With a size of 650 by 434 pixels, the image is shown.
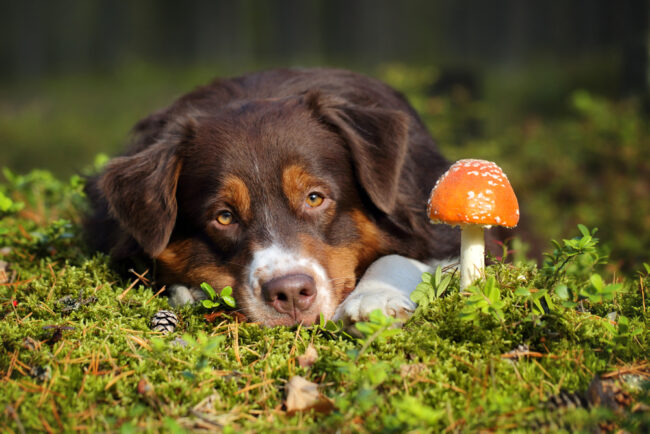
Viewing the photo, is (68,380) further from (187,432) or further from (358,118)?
(358,118)

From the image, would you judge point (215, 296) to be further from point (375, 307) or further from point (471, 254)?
point (471, 254)

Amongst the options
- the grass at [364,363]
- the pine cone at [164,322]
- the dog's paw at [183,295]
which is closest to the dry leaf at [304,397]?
the grass at [364,363]

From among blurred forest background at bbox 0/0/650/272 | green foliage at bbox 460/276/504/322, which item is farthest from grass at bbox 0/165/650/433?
blurred forest background at bbox 0/0/650/272

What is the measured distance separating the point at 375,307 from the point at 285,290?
47 cm

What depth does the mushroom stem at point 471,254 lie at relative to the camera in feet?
9.25

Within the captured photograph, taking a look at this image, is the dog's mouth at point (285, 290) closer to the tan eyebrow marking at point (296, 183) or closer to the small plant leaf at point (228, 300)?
the small plant leaf at point (228, 300)

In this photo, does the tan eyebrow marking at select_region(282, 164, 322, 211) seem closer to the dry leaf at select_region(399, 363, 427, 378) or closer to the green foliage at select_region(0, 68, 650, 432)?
the green foliage at select_region(0, 68, 650, 432)

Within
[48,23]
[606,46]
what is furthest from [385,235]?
[48,23]

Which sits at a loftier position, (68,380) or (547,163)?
(68,380)

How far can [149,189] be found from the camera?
3.69 m

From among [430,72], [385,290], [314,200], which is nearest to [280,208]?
[314,200]

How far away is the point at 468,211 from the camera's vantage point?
8.43 feet

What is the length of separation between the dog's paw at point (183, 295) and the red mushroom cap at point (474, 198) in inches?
63.5

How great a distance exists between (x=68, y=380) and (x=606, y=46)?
36.8 ft
